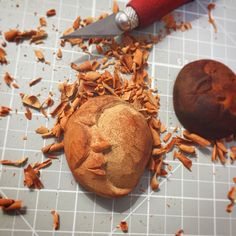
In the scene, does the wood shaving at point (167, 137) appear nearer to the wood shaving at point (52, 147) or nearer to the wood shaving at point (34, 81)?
the wood shaving at point (52, 147)

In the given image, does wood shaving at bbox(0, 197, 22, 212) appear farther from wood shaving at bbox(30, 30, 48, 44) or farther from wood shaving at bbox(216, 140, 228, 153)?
wood shaving at bbox(216, 140, 228, 153)

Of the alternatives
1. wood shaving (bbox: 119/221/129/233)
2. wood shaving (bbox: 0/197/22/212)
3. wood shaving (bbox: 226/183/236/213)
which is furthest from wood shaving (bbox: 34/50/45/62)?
wood shaving (bbox: 226/183/236/213)

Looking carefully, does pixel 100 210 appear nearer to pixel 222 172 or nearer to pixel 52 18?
pixel 222 172

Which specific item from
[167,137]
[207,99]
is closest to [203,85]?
[207,99]

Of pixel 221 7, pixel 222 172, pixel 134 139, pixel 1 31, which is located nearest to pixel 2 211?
pixel 134 139

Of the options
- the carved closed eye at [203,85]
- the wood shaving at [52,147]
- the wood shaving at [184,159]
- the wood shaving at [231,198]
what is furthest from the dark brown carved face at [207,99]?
the wood shaving at [52,147]

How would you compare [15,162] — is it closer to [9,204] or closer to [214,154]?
[9,204]

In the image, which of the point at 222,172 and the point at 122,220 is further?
the point at 222,172
